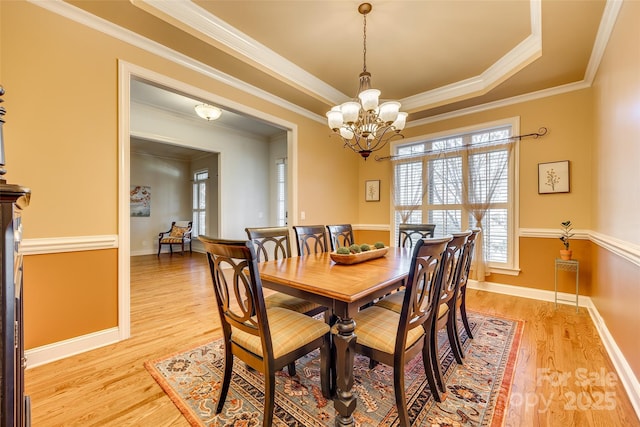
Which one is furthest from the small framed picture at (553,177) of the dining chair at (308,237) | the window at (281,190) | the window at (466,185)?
the window at (281,190)

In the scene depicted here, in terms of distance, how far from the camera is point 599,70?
259 cm

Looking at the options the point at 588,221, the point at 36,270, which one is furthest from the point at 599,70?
the point at 36,270

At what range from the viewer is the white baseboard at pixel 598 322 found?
5.17ft

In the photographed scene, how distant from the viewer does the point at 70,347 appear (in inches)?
79.7

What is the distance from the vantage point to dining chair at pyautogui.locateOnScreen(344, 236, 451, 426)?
1292mm

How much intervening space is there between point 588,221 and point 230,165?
18.0ft

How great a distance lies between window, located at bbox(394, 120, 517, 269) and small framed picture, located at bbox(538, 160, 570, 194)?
290 millimetres

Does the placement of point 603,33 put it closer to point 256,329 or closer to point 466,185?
point 466,185

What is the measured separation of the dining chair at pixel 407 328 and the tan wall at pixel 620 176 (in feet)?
3.86

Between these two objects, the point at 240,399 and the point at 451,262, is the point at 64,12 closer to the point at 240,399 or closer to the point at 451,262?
the point at 240,399

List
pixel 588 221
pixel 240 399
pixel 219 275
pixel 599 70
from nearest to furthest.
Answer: pixel 219 275 → pixel 240 399 → pixel 599 70 → pixel 588 221

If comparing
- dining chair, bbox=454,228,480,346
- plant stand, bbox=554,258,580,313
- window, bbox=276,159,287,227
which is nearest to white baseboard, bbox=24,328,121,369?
dining chair, bbox=454,228,480,346

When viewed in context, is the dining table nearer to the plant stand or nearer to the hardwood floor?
the hardwood floor

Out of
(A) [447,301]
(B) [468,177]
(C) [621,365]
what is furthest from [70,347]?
(B) [468,177]
